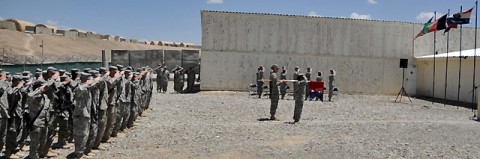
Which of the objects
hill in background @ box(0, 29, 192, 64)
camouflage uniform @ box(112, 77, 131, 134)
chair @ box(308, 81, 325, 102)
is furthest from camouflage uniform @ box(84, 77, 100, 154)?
hill in background @ box(0, 29, 192, 64)

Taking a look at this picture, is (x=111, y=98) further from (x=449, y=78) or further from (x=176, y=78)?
(x=449, y=78)

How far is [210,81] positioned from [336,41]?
7.22m

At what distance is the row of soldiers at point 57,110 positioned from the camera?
871 centimetres

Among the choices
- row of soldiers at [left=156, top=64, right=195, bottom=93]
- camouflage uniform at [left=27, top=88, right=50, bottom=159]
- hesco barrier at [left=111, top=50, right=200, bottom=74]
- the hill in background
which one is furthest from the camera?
the hill in background

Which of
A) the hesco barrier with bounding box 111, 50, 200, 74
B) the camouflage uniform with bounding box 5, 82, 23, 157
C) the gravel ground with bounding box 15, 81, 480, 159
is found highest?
the hesco barrier with bounding box 111, 50, 200, 74

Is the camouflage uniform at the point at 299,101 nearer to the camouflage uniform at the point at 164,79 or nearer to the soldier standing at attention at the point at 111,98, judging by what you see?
the soldier standing at attention at the point at 111,98

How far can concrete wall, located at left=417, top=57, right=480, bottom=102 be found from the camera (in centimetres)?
2456

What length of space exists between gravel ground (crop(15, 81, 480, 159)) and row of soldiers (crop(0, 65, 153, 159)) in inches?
20.3

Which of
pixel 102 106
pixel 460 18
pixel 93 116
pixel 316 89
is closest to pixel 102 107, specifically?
pixel 102 106

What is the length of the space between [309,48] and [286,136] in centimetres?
1654

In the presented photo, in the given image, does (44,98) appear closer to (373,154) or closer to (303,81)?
(373,154)

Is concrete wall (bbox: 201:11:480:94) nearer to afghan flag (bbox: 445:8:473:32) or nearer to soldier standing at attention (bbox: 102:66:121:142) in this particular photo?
afghan flag (bbox: 445:8:473:32)

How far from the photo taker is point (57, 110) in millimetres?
9586

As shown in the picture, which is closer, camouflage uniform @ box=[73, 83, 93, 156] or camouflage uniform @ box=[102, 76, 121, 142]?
camouflage uniform @ box=[73, 83, 93, 156]
